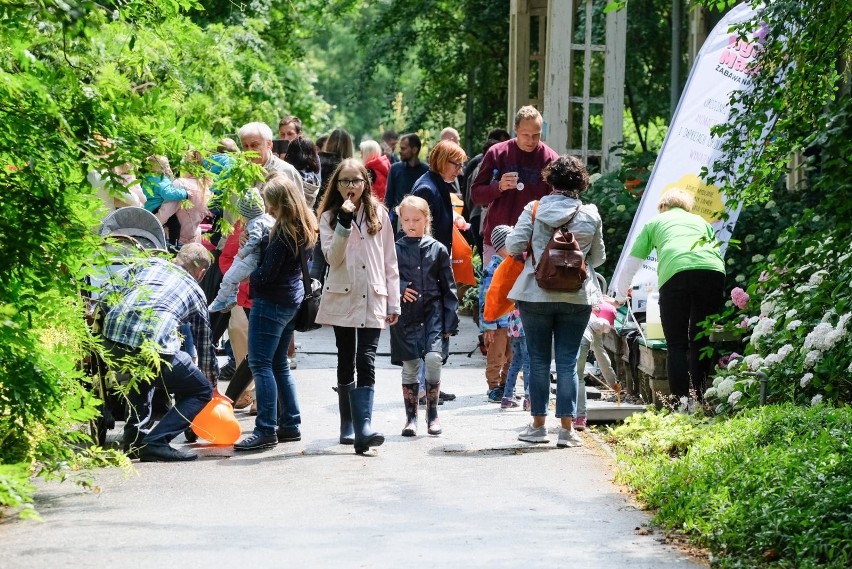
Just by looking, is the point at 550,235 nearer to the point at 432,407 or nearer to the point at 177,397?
the point at 432,407

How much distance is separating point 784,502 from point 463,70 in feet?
63.2

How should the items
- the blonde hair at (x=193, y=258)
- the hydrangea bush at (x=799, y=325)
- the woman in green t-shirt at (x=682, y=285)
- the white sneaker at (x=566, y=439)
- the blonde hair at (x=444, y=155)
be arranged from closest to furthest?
the hydrangea bush at (x=799, y=325)
the white sneaker at (x=566, y=439)
the blonde hair at (x=193, y=258)
the woman in green t-shirt at (x=682, y=285)
the blonde hair at (x=444, y=155)

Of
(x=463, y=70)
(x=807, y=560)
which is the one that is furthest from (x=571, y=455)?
(x=463, y=70)

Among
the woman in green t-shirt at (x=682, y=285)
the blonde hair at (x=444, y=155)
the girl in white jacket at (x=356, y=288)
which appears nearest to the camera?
the girl in white jacket at (x=356, y=288)

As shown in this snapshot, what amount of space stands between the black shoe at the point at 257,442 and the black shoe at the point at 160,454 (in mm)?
426

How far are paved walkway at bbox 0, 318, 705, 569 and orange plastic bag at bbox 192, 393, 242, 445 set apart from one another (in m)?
0.12

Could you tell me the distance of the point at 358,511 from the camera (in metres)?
7.34

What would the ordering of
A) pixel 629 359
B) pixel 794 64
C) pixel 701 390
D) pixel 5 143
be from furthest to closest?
pixel 629 359 → pixel 701 390 → pixel 794 64 → pixel 5 143

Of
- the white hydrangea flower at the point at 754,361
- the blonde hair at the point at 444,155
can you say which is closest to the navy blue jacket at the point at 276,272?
the blonde hair at the point at 444,155

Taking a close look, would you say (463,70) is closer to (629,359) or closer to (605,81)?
(605,81)

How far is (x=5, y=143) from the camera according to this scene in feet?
22.1

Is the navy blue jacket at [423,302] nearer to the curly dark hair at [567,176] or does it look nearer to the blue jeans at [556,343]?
the blue jeans at [556,343]

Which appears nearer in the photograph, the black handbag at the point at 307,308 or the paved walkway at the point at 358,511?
the paved walkway at the point at 358,511

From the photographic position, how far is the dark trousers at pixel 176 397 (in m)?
8.80
